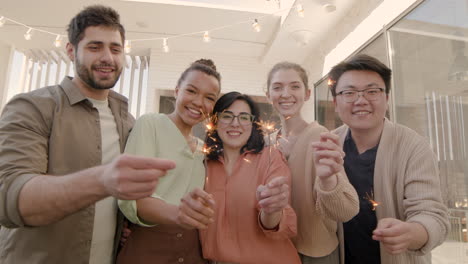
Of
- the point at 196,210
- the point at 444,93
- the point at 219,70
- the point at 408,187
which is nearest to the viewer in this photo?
the point at 196,210

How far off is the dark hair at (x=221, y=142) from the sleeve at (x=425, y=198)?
63 cm

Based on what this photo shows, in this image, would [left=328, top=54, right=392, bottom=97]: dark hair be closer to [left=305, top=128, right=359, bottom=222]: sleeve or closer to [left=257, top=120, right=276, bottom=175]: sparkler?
[left=257, top=120, right=276, bottom=175]: sparkler

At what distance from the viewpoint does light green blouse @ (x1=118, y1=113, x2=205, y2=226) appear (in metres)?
1.15

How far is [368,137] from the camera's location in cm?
141

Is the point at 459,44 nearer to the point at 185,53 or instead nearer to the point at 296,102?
the point at 296,102

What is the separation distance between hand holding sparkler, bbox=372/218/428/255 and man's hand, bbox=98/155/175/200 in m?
0.74

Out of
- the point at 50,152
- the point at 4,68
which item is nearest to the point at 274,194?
the point at 50,152

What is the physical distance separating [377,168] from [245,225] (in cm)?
65

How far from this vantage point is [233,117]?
1.34m

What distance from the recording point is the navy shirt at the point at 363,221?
1302 mm

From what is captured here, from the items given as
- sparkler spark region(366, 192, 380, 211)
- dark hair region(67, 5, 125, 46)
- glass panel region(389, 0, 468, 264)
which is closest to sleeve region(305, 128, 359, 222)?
sparkler spark region(366, 192, 380, 211)

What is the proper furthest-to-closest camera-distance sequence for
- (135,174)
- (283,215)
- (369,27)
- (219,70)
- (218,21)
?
(219,70) → (218,21) → (369,27) → (283,215) → (135,174)

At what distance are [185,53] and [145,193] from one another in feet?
16.5

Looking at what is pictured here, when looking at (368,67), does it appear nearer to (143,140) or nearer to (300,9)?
(143,140)
